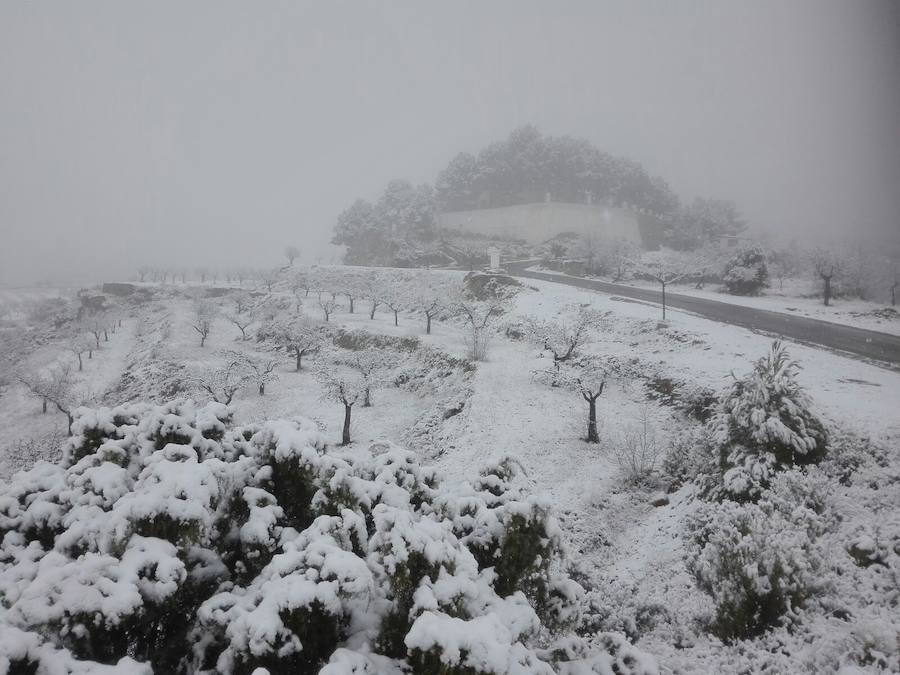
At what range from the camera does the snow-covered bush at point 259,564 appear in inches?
156

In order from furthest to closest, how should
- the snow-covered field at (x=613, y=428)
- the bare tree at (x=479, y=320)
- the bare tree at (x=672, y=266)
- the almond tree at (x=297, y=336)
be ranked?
the bare tree at (x=672, y=266), the almond tree at (x=297, y=336), the bare tree at (x=479, y=320), the snow-covered field at (x=613, y=428)

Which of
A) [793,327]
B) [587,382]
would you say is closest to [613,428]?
A: [587,382]

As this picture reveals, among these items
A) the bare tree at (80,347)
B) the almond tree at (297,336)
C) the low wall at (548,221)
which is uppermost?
the low wall at (548,221)

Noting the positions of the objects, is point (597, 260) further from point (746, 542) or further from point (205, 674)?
point (205, 674)

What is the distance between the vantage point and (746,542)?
8805mm

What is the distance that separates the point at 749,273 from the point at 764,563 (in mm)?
37542

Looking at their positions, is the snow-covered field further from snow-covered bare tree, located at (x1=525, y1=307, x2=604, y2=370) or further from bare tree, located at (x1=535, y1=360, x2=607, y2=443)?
snow-covered bare tree, located at (x1=525, y1=307, x2=604, y2=370)

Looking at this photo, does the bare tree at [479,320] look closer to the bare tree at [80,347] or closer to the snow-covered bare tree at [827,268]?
the snow-covered bare tree at [827,268]

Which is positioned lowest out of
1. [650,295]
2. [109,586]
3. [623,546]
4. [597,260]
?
[623,546]

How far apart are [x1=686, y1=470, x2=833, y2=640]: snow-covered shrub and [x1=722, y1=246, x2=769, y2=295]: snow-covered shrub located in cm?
3386

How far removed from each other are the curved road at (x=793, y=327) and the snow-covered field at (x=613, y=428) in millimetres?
1869

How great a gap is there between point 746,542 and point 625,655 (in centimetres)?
443

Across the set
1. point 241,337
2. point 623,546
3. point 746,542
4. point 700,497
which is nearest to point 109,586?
point 746,542

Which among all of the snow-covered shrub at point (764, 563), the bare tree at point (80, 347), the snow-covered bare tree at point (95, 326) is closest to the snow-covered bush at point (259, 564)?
the snow-covered shrub at point (764, 563)
